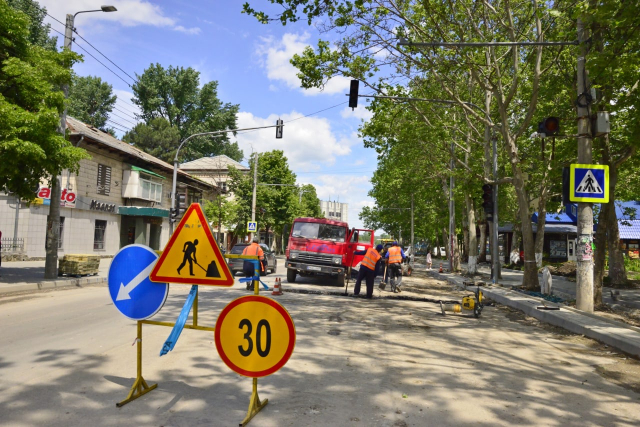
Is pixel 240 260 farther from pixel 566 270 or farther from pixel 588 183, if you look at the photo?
pixel 566 270

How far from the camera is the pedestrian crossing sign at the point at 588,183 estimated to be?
10.3m

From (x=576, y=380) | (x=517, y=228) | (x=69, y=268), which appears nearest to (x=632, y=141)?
(x=576, y=380)

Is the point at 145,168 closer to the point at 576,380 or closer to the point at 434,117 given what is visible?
the point at 434,117

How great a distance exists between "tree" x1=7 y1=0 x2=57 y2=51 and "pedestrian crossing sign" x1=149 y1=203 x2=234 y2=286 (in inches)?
1485

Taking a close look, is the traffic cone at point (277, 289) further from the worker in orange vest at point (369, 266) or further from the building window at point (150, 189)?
the building window at point (150, 189)

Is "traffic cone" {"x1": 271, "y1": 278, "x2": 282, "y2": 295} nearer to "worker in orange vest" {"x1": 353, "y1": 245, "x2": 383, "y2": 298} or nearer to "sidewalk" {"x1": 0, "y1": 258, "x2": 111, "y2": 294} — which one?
"worker in orange vest" {"x1": 353, "y1": 245, "x2": 383, "y2": 298}

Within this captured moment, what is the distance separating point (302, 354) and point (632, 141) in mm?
9340

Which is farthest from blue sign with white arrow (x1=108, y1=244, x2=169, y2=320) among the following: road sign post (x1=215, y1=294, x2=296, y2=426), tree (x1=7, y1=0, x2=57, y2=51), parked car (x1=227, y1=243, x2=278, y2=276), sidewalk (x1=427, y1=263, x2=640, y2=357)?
tree (x1=7, y1=0, x2=57, y2=51)

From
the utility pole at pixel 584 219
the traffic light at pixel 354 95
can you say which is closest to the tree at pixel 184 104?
the traffic light at pixel 354 95

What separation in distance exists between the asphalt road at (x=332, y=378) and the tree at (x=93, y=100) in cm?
4963

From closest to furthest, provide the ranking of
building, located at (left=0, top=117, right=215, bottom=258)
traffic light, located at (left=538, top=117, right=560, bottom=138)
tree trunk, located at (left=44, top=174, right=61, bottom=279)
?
1. traffic light, located at (left=538, top=117, right=560, bottom=138)
2. tree trunk, located at (left=44, top=174, right=61, bottom=279)
3. building, located at (left=0, top=117, right=215, bottom=258)

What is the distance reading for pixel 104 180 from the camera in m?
30.1

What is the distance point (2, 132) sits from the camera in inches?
481

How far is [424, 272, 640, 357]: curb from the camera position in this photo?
753 cm
